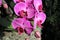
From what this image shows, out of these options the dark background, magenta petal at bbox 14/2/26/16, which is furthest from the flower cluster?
the dark background

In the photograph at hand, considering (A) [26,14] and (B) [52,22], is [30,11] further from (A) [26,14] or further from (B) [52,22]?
(B) [52,22]

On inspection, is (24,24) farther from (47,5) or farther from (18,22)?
(47,5)

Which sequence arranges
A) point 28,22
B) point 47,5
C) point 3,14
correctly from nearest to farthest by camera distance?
point 28,22 < point 3,14 < point 47,5

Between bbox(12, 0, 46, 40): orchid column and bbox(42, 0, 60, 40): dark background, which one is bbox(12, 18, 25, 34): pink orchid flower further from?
bbox(42, 0, 60, 40): dark background

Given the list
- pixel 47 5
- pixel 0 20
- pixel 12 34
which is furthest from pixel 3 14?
pixel 47 5

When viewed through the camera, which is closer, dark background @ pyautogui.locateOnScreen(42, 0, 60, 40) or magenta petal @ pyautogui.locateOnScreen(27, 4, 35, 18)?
magenta petal @ pyautogui.locateOnScreen(27, 4, 35, 18)

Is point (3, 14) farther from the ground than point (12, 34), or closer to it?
farther from the ground

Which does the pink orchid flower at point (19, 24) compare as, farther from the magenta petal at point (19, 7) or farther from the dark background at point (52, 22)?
the dark background at point (52, 22)

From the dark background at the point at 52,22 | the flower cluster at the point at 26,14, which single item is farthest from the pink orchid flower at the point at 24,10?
the dark background at the point at 52,22

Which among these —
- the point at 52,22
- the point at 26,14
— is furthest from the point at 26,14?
the point at 52,22
